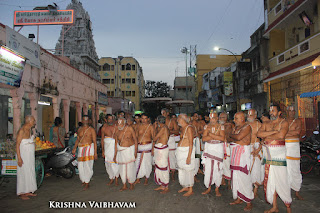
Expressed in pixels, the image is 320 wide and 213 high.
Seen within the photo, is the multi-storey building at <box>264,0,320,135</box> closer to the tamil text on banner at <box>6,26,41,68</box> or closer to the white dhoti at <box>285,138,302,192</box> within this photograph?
the white dhoti at <box>285,138,302,192</box>

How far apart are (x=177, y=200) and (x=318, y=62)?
8.86 metres

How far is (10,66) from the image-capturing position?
9.38m

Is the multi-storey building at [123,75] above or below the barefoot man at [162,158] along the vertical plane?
above

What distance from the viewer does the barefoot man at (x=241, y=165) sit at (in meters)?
5.20

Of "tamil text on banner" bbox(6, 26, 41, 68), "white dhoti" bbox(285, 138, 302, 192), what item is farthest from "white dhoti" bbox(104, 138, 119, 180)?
"tamil text on banner" bbox(6, 26, 41, 68)

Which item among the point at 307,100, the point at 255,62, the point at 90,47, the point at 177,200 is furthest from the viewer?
the point at 90,47

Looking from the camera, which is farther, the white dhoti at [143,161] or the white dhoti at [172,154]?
the white dhoti at [172,154]

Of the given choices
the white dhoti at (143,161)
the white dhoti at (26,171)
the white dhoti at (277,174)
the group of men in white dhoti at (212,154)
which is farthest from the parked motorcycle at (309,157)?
the white dhoti at (26,171)

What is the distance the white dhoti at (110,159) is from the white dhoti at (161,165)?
1.42 meters

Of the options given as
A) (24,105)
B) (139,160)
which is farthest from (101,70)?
(139,160)

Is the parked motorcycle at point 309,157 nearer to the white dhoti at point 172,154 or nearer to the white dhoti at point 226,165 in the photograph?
the white dhoti at point 226,165

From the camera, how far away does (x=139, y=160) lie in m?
7.47

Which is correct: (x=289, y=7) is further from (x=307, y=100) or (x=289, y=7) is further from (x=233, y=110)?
(x=233, y=110)

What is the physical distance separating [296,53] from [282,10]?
3105mm
